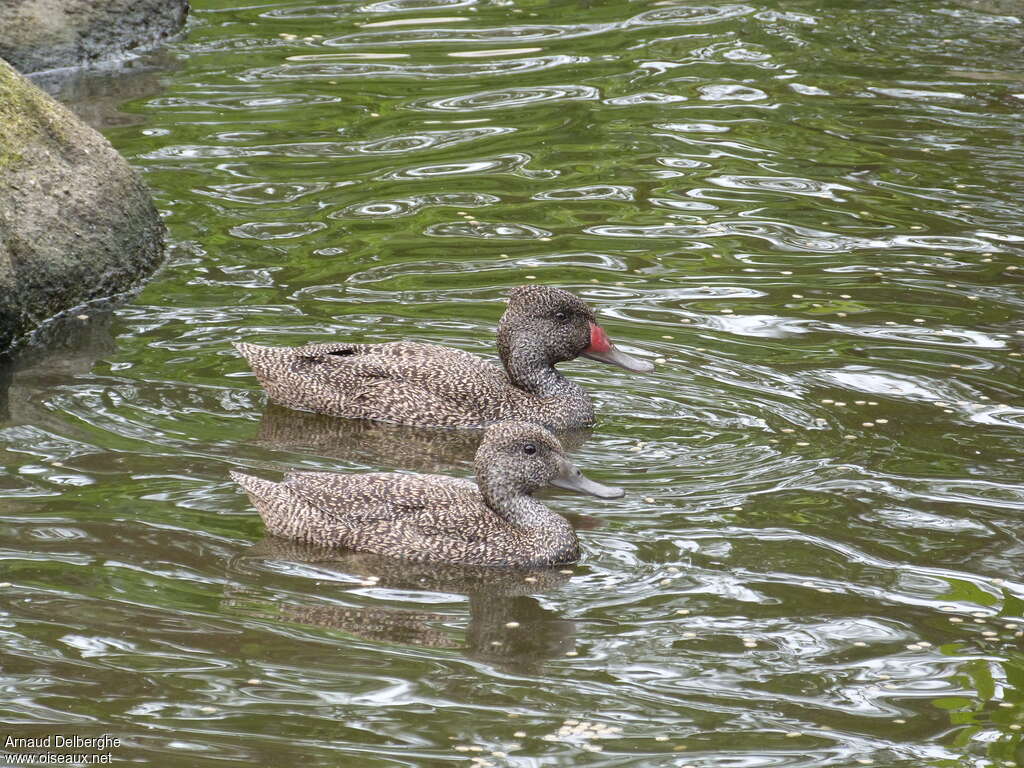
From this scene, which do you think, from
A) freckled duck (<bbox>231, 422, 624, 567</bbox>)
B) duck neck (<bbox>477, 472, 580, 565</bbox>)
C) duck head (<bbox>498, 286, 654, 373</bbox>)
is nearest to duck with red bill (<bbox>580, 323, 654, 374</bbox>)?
duck head (<bbox>498, 286, 654, 373</bbox>)

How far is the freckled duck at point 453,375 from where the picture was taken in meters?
10.2

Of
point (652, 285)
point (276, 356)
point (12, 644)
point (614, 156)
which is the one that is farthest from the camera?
point (614, 156)

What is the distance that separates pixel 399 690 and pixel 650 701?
39.1 inches

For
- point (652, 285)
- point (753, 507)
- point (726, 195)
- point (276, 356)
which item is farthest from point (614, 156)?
point (753, 507)

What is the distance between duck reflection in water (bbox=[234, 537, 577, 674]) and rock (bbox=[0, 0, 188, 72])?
10.3m

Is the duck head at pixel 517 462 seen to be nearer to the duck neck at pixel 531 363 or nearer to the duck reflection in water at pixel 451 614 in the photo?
the duck reflection in water at pixel 451 614

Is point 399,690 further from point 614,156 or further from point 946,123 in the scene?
point 946,123

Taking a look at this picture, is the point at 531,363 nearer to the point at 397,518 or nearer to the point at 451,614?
the point at 397,518

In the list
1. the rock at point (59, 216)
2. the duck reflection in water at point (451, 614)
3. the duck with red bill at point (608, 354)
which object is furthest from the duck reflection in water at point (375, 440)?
the rock at point (59, 216)

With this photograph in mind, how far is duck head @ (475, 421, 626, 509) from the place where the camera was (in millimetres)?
8430

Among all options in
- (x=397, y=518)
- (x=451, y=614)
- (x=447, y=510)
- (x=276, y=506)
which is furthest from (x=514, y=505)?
(x=276, y=506)

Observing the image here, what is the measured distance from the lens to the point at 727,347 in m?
10.8

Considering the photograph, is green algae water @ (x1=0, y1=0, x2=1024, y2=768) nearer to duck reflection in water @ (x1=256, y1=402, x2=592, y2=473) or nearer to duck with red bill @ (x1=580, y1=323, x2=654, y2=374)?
duck reflection in water @ (x1=256, y1=402, x2=592, y2=473)

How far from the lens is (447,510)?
834 centimetres
